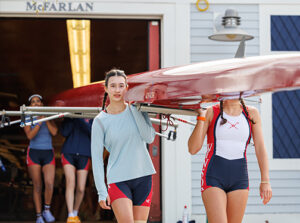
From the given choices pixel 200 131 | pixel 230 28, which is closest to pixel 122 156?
pixel 200 131

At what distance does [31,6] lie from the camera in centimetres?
774

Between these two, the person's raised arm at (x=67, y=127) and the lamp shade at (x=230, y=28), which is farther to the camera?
the person's raised arm at (x=67, y=127)

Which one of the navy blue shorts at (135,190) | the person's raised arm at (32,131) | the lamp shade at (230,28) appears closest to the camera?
the navy blue shorts at (135,190)

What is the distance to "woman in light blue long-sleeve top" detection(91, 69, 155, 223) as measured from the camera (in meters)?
4.20

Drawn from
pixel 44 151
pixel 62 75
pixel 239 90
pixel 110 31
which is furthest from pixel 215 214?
pixel 62 75

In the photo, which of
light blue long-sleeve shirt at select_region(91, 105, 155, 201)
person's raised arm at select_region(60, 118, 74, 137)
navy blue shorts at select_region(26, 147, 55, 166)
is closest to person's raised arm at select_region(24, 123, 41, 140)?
navy blue shorts at select_region(26, 147, 55, 166)

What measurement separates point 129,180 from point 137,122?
0.44 metres

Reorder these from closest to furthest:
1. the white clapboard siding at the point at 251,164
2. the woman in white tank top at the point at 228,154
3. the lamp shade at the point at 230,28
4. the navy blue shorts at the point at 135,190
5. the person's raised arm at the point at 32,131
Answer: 1. the navy blue shorts at the point at 135,190
2. the woman in white tank top at the point at 228,154
3. the lamp shade at the point at 230,28
4. the white clapboard siding at the point at 251,164
5. the person's raised arm at the point at 32,131

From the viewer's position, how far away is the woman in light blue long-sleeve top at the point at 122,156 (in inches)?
165

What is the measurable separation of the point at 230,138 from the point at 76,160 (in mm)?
3908

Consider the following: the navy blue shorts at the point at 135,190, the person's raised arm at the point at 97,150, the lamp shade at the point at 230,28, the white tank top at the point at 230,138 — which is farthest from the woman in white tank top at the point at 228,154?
the lamp shade at the point at 230,28

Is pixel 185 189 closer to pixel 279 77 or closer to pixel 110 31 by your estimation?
pixel 279 77

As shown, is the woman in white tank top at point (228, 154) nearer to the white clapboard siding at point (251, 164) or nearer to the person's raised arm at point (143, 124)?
the person's raised arm at point (143, 124)

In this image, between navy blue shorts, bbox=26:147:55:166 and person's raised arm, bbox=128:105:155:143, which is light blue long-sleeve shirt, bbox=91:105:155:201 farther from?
navy blue shorts, bbox=26:147:55:166
